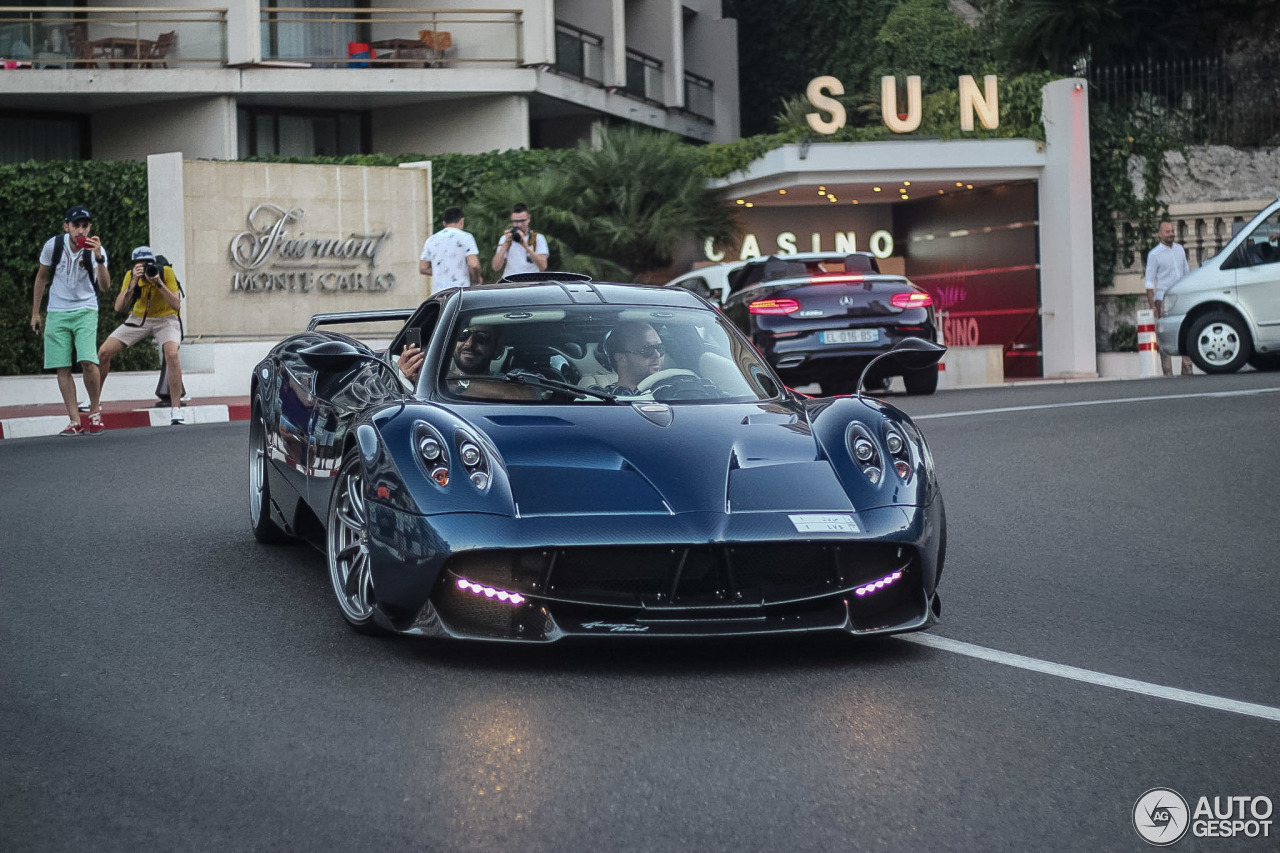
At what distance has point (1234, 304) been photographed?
17141 mm

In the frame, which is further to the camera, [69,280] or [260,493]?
[69,280]

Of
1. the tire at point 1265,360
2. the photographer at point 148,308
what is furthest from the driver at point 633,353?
the tire at point 1265,360

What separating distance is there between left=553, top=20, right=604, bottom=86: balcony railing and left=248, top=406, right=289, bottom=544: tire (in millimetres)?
25103

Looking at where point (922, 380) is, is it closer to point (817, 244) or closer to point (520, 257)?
point (520, 257)

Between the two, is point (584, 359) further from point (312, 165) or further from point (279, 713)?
point (312, 165)

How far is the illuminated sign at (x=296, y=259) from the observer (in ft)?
72.1

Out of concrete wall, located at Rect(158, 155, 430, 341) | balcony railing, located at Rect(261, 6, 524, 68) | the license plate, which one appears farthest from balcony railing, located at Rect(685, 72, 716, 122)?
the license plate

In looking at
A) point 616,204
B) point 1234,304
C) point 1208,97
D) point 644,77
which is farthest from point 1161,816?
point 644,77

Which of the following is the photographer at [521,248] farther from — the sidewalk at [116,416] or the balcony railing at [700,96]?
the balcony railing at [700,96]

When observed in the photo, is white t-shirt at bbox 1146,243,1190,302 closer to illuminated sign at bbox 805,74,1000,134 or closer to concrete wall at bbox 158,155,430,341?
illuminated sign at bbox 805,74,1000,134

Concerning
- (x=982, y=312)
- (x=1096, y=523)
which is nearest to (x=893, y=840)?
(x=1096, y=523)

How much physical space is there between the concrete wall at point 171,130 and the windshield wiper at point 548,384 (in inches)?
963

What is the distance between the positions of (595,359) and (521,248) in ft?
32.3

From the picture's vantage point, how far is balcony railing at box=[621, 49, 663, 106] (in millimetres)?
34750
